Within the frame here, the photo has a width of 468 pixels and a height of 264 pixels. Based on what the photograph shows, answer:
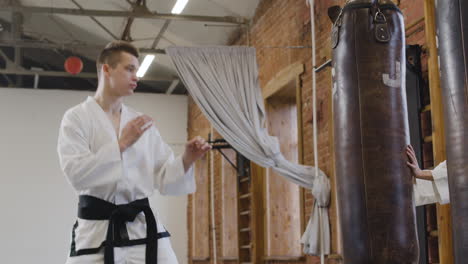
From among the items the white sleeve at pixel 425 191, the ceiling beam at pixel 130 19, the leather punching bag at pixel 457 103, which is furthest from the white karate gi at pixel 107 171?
the ceiling beam at pixel 130 19

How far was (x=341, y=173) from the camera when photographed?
272 cm

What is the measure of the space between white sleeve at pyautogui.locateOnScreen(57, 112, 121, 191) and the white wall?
8428 mm

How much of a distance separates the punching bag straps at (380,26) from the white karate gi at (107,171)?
97cm

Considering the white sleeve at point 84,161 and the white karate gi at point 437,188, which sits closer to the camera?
the white sleeve at point 84,161

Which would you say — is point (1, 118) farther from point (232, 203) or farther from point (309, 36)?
point (309, 36)

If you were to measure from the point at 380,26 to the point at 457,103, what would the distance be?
3.00ft

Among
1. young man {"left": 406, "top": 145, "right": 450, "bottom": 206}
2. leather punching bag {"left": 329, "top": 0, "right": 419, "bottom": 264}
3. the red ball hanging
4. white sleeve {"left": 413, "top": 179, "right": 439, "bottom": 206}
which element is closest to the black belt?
leather punching bag {"left": 329, "top": 0, "right": 419, "bottom": 264}

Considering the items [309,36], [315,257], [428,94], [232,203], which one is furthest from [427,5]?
[232,203]

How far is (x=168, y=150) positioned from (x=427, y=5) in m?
2.23

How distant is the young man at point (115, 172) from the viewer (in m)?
2.35

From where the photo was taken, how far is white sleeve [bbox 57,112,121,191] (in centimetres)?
234

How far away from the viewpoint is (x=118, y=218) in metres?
2.37

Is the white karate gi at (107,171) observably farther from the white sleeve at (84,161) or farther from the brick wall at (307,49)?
the brick wall at (307,49)

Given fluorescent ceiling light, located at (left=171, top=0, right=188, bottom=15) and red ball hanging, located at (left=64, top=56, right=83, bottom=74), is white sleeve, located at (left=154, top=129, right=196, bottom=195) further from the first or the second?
red ball hanging, located at (left=64, top=56, right=83, bottom=74)
